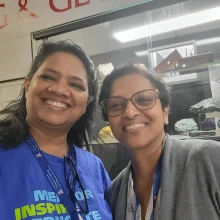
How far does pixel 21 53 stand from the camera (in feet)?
6.75

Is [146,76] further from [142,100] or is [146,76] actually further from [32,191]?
[32,191]

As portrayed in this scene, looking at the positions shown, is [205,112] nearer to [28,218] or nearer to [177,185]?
[177,185]

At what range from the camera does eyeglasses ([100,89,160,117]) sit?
1008 mm

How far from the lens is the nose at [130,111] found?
985 millimetres

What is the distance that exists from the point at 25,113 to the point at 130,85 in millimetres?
482

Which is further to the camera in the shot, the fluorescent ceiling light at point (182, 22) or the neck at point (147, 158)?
the fluorescent ceiling light at point (182, 22)

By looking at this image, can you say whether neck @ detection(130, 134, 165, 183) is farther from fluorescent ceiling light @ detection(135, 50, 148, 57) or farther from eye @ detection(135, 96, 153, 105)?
fluorescent ceiling light @ detection(135, 50, 148, 57)

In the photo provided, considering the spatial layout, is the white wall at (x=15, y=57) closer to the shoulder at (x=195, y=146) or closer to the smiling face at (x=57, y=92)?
the smiling face at (x=57, y=92)

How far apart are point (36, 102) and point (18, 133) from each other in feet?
0.46

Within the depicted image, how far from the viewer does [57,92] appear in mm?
1011

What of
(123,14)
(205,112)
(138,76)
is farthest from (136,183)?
(123,14)

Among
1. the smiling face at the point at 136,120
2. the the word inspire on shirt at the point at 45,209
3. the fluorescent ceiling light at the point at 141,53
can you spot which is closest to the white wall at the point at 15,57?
the fluorescent ceiling light at the point at 141,53

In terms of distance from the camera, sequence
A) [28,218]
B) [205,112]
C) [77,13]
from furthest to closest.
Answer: [77,13] < [205,112] < [28,218]

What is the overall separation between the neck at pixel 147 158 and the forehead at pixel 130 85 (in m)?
0.22
